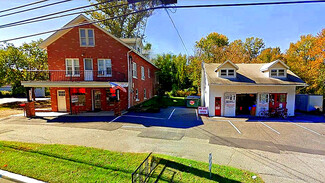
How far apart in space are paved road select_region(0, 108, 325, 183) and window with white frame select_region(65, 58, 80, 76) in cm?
733

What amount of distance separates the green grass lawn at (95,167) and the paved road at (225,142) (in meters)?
0.71

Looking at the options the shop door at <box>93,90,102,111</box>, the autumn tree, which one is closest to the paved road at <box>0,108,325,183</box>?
the shop door at <box>93,90,102,111</box>

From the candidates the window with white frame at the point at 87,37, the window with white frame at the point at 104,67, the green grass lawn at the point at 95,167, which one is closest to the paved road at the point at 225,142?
the green grass lawn at the point at 95,167

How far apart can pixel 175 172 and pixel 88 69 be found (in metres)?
14.7

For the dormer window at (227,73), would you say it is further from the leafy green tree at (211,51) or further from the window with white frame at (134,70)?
the leafy green tree at (211,51)

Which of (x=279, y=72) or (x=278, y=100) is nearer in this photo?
(x=278, y=100)

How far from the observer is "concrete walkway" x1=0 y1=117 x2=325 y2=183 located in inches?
189

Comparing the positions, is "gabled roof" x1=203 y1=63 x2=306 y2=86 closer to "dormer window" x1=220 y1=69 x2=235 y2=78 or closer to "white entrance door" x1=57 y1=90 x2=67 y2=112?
"dormer window" x1=220 y1=69 x2=235 y2=78

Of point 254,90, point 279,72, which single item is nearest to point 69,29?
point 254,90

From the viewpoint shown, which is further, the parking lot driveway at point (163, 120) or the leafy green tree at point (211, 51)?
the leafy green tree at point (211, 51)

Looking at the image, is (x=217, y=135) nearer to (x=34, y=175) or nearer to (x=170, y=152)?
(x=170, y=152)

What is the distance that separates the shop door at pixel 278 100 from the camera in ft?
44.4

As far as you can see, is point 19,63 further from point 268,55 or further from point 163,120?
point 268,55

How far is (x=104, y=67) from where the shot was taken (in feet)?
48.9
